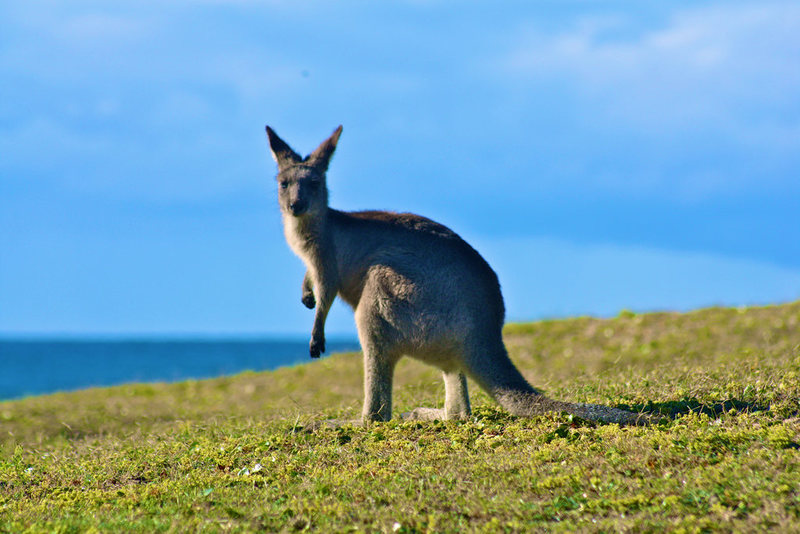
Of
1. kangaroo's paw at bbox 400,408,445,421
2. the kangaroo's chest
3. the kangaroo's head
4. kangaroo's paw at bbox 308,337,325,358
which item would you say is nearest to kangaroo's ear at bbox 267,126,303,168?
the kangaroo's head

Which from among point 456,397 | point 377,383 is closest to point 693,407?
point 456,397

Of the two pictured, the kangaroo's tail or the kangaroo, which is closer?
the kangaroo's tail

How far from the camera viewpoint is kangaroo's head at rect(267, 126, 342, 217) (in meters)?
9.37

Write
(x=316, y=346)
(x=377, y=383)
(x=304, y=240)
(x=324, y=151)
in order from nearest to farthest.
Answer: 1. (x=377, y=383)
2. (x=316, y=346)
3. (x=304, y=240)
4. (x=324, y=151)

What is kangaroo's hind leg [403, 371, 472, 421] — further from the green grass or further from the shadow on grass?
the shadow on grass

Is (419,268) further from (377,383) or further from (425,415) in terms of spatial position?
(425,415)

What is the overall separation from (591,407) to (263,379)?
13.3 m

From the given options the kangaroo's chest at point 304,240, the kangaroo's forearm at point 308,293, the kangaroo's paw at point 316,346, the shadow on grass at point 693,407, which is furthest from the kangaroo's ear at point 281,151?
the shadow on grass at point 693,407

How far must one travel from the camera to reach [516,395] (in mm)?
8586

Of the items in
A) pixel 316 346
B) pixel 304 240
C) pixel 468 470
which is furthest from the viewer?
pixel 304 240

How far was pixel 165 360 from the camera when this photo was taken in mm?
99062

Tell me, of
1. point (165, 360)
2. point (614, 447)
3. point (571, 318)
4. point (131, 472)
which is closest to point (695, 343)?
point (571, 318)

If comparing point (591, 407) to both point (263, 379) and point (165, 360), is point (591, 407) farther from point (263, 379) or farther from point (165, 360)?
point (165, 360)

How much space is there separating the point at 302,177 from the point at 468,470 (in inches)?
165
